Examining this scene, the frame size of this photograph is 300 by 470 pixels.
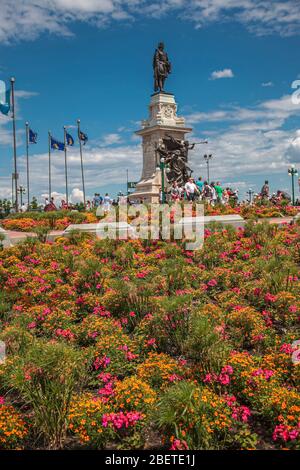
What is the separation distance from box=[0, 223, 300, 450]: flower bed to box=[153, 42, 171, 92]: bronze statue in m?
28.0

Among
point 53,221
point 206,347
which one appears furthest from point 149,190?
point 206,347

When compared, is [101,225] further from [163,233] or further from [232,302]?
[232,302]

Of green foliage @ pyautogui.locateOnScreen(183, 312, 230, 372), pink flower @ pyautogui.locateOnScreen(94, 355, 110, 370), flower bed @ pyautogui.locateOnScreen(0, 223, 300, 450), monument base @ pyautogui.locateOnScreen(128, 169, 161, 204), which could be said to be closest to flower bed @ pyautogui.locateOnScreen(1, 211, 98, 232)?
flower bed @ pyautogui.locateOnScreen(0, 223, 300, 450)

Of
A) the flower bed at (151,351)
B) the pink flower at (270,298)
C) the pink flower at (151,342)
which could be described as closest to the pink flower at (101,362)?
the flower bed at (151,351)

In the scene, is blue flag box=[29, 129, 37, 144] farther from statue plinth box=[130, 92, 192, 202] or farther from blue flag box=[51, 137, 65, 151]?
statue plinth box=[130, 92, 192, 202]

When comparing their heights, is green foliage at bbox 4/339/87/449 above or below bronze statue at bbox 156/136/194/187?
below

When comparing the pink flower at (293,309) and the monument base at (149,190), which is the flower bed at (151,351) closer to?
the pink flower at (293,309)

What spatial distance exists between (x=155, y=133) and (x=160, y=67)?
20.2 ft

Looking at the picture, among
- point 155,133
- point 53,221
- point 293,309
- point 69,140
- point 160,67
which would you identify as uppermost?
point 160,67

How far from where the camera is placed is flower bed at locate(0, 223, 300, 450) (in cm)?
516

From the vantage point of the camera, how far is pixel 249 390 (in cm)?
570

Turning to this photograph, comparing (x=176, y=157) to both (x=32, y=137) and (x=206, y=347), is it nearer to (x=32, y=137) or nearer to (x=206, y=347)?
(x=32, y=137)

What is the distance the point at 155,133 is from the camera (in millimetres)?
35031

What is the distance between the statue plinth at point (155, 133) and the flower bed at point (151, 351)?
22719 millimetres
